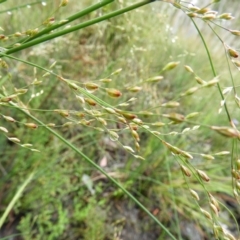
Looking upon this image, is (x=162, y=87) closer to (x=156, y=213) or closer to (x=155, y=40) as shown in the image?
(x=155, y=40)

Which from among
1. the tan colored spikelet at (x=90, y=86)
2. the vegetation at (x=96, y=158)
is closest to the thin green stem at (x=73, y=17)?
the tan colored spikelet at (x=90, y=86)

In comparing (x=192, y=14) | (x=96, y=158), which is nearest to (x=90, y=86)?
(x=192, y=14)

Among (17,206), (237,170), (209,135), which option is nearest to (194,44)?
(209,135)

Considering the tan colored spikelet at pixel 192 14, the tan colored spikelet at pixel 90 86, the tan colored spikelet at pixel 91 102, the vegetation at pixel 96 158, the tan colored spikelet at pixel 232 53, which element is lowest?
the vegetation at pixel 96 158

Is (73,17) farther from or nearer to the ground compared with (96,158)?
farther from the ground

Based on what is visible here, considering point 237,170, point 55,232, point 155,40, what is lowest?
point 55,232

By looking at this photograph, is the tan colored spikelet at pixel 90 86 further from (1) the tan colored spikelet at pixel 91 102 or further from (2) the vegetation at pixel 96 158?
(2) the vegetation at pixel 96 158

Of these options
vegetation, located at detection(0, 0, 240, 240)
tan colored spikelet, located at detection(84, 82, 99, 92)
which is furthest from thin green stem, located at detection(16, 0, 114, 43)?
vegetation, located at detection(0, 0, 240, 240)

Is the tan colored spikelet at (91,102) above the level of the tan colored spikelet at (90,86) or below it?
below

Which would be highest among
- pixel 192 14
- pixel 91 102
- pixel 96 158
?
pixel 192 14

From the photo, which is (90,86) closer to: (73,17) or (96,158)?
(73,17)

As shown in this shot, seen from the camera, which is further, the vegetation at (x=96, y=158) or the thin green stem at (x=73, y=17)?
the vegetation at (x=96, y=158)
